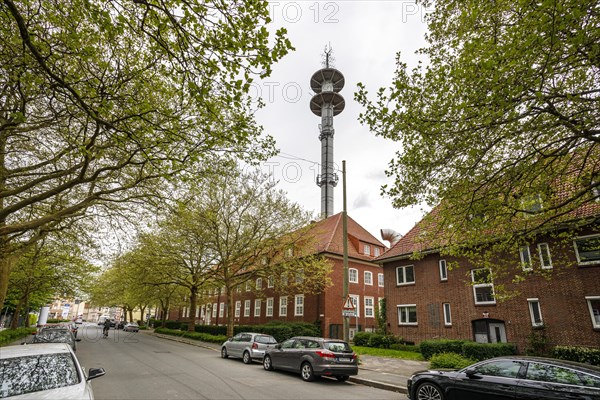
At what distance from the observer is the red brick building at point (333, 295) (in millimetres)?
28611

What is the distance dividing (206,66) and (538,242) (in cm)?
1931

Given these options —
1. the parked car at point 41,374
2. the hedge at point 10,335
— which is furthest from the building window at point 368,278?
the parked car at point 41,374

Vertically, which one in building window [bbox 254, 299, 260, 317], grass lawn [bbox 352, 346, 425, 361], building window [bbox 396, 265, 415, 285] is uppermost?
building window [bbox 396, 265, 415, 285]

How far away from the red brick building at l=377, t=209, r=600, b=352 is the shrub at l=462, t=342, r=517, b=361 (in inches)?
61.7

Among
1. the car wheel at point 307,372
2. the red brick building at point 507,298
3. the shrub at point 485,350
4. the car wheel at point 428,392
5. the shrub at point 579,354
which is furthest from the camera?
the shrub at point 485,350

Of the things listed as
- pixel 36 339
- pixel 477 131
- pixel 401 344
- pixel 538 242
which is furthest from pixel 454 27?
pixel 36 339

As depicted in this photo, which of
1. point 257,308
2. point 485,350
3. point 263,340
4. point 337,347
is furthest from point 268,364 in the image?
point 257,308

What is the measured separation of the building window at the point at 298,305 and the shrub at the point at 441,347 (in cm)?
1454

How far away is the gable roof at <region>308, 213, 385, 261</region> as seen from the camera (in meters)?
30.8

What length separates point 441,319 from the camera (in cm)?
2117

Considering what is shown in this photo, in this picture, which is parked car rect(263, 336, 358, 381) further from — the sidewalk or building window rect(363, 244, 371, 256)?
building window rect(363, 244, 371, 256)

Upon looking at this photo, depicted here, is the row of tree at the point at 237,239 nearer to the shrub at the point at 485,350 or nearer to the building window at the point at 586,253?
the shrub at the point at 485,350

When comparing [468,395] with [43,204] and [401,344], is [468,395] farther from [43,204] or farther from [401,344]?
[43,204]

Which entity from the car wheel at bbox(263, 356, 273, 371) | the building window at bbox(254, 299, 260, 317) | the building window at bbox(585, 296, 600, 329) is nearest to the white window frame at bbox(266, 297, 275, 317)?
the building window at bbox(254, 299, 260, 317)
